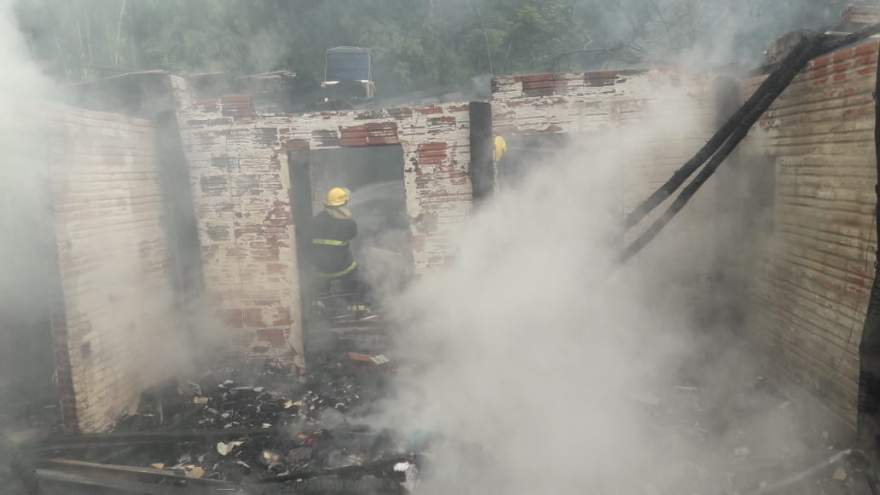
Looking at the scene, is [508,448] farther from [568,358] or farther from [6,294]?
[6,294]

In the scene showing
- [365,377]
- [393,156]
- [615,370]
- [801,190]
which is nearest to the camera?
[801,190]

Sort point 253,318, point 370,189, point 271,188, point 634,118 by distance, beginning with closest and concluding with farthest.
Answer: point 634,118 → point 271,188 → point 253,318 → point 370,189

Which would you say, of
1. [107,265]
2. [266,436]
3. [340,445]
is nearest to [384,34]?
[107,265]

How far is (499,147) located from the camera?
7.05 m

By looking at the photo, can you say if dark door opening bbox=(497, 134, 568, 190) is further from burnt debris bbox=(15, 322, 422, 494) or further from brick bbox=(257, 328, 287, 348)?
brick bbox=(257, 328, 287, 348)

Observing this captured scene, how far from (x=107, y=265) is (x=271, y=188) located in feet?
6.77

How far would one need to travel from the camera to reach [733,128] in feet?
18.4

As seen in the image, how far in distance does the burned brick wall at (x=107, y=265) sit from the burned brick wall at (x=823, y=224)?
7.04m

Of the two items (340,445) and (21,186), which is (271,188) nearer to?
(21,186)

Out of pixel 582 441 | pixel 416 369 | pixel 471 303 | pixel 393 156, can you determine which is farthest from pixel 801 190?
pixel 393 156

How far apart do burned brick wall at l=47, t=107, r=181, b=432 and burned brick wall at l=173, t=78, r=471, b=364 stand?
0.62 metres

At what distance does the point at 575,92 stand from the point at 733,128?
1.92 metres

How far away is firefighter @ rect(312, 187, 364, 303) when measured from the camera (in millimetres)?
7723

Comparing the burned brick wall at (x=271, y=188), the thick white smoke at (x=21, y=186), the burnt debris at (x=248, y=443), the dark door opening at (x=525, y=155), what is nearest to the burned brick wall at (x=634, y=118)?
the dark door opening at (x=525, y=155)
